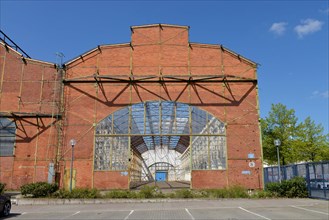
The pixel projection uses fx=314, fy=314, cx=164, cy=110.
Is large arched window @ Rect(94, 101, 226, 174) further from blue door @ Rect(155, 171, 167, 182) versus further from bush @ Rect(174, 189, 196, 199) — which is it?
blue door @ Rect(155, 171, 167, 182)

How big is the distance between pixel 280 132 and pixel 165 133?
15.1 m

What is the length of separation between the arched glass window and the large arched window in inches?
292

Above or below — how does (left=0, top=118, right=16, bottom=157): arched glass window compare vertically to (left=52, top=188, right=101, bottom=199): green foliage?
above

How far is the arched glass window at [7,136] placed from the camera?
90.4 feet

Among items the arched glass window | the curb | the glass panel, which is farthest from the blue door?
the curb

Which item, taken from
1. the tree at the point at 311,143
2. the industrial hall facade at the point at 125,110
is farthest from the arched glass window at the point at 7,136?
the tree at the point at 311,143

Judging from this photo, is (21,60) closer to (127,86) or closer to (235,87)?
(127,86)

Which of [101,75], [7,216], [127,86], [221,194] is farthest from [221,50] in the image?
[7,216]

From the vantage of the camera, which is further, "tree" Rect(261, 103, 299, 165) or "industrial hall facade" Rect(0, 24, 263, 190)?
"tree" Rect(261, 103, 299, 165)

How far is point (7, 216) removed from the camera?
1458 centimetres

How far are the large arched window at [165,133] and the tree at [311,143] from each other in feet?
39.3

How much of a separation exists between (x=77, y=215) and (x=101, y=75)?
53.4ft

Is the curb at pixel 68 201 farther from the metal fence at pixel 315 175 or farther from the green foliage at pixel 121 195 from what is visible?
the metal fence at pixel 315 175

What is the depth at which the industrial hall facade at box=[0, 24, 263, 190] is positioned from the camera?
89.0 ft
